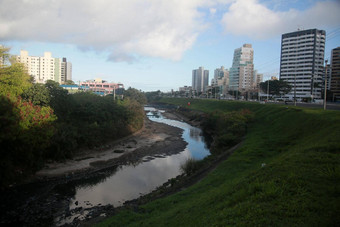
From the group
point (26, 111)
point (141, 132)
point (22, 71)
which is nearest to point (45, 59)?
point (141, 132)

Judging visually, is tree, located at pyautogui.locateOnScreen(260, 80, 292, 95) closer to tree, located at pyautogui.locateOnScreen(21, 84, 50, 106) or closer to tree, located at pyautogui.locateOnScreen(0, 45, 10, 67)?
tree, located at pyautogui.locateOnScreen(21, 84, 50, 106)

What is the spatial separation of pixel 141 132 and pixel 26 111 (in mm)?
31694

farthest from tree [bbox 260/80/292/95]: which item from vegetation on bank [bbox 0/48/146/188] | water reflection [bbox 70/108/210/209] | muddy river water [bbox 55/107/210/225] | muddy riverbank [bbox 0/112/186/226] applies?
water reflection [bbox 70/108/210/209]

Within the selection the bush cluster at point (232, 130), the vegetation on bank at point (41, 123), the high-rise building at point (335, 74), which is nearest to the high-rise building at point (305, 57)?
the high-rise building at point (335, 74)

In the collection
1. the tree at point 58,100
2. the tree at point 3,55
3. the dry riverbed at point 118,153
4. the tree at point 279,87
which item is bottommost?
the dry riverbed at point 118,153

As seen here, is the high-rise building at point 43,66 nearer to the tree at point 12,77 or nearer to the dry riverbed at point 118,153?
the dry riverbed at point 118,153

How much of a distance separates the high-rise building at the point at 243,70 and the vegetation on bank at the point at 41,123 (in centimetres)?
10443

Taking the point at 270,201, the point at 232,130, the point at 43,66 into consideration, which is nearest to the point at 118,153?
the point at 232,130

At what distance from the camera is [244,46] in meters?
144

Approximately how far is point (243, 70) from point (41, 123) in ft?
428

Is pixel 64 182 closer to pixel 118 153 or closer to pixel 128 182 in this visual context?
pixel 128 182

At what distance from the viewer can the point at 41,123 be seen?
22781mm

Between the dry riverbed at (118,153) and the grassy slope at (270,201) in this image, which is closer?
the grassy slope at (270,201)

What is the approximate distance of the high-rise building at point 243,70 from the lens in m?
137
